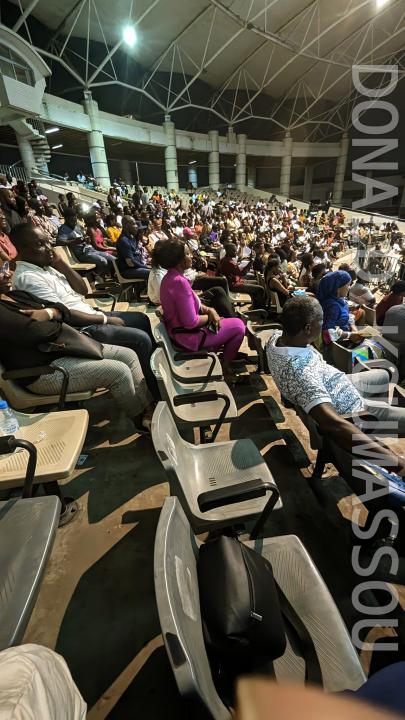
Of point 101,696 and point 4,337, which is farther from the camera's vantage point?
point 4,337

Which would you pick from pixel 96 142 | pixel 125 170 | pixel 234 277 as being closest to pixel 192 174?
pixel 125 170

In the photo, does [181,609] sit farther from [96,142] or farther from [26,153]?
[96,142]

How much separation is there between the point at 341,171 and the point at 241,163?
13359 millimetres

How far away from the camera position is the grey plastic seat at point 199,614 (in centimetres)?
66


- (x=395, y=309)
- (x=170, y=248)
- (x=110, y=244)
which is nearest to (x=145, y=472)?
(x=170, y=248)

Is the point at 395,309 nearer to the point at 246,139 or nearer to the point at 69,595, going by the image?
the point at 69,595

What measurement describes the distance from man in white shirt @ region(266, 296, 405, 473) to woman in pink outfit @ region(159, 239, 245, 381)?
3.15ft

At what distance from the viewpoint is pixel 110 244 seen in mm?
7648

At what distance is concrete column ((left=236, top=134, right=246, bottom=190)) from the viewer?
30.6 m

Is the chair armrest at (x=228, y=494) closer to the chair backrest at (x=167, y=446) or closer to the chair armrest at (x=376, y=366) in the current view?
the chair backrest at (x=167, y=446)

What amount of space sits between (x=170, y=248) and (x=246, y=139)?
35.6 m

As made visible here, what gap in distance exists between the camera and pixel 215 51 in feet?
74.6

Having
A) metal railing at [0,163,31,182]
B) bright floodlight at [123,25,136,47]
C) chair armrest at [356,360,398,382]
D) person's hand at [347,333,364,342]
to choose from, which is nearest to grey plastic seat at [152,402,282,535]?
chair armrest at [356,360,398,382]

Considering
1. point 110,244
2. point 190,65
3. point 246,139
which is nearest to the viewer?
point 110,244
